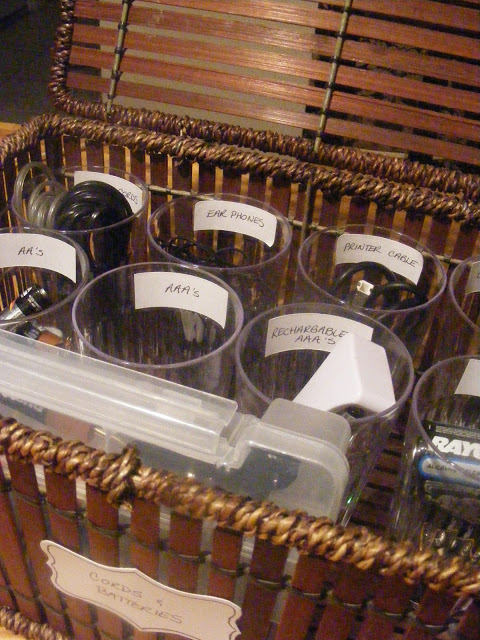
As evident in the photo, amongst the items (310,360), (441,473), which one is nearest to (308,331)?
(310,360)

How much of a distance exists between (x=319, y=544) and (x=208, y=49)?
0.50m

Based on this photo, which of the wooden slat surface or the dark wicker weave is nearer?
the dark wicker weave

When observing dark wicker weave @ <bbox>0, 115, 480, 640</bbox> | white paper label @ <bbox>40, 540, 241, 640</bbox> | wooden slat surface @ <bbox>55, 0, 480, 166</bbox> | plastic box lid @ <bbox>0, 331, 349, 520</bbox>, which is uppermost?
wooden slat surface @ <bbox>55, 0, 480, 166</bbox>

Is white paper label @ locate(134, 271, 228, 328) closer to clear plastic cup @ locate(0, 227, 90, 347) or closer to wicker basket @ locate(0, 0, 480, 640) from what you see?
clear plastic cup @ locate(0, 227, 90, 347)

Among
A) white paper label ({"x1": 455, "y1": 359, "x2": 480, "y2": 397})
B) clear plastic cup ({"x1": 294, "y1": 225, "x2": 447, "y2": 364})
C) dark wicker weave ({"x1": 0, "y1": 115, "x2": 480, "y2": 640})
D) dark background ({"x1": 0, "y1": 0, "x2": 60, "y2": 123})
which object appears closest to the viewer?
dark wicker weave ({"x1": 0, "y1": 115, "x2": 480, "y2": 640})

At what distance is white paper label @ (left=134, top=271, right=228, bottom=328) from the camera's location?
0.43m

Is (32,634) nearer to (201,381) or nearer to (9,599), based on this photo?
(9,599)

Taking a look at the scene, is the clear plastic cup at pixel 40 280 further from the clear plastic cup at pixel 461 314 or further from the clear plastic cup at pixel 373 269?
the clear plastic cup at pixel 461 314

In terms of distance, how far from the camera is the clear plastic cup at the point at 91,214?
490 mm

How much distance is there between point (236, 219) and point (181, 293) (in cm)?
12

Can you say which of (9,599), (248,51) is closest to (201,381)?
(9,599)

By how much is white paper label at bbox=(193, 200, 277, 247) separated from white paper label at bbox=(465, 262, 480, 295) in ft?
0.55

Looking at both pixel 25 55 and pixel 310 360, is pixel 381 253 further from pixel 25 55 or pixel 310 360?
pixel 25 55

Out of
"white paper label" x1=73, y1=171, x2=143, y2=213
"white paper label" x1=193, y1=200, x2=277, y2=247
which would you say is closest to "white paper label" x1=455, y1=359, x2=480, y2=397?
"white paper label" x1=193, y1=200, x2=277, y2=247
